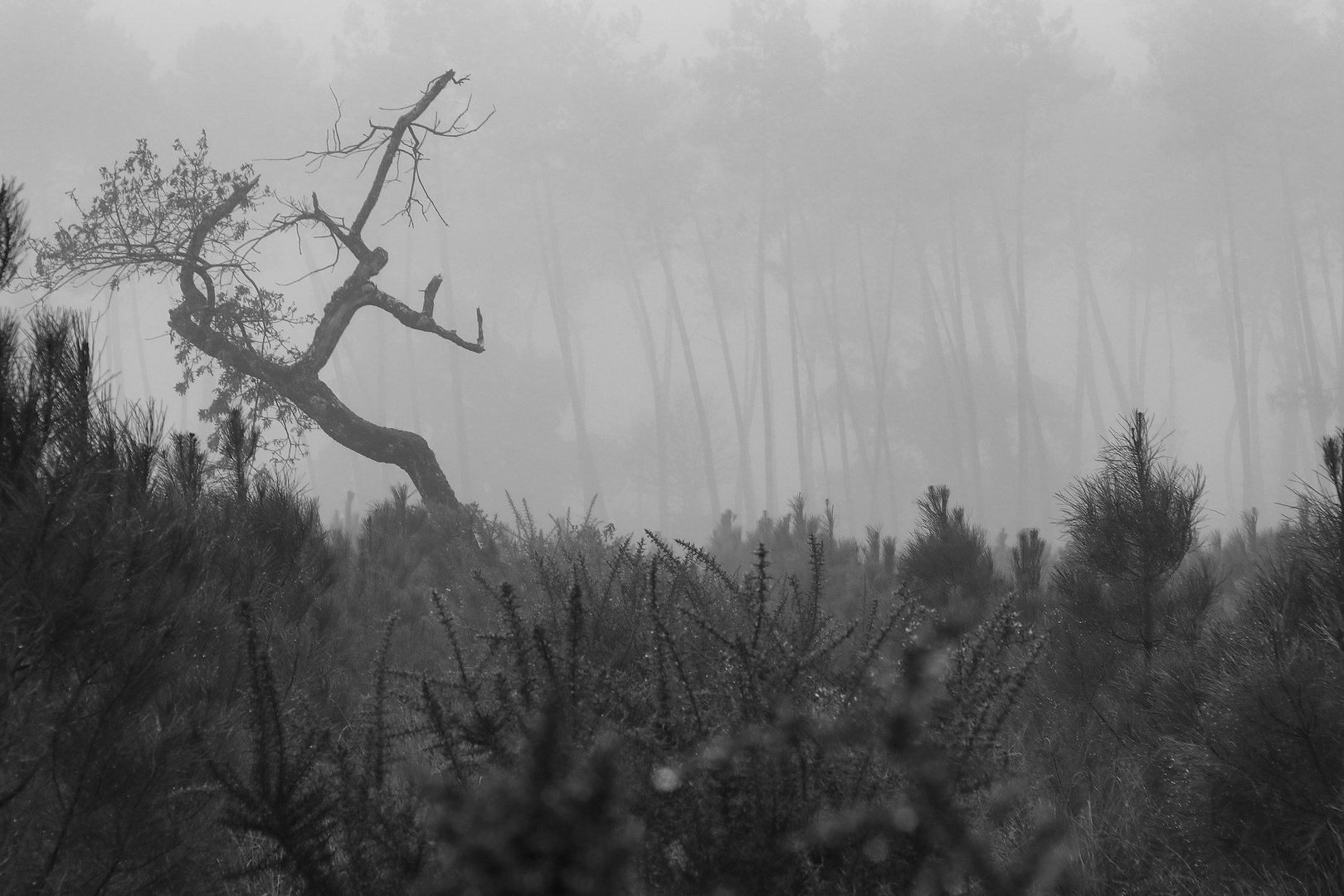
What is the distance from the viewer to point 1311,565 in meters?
2.48

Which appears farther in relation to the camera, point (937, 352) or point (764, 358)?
point (937, 352)

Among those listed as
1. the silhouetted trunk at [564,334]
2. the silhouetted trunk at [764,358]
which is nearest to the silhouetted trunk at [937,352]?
the silhouetted trunk at [764,358]

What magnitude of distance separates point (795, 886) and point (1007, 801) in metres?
0.76

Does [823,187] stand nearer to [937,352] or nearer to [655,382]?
[937,352]

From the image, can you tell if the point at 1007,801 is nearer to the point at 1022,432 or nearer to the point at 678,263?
the point at 1022,432

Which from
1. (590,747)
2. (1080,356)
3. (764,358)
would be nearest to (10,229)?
(590,747)

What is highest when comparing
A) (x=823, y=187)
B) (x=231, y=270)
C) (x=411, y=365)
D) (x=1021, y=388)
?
(x=823, y=187)

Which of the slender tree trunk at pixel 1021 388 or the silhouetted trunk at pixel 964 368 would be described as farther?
the silhouetted trunk at pixel 964 368

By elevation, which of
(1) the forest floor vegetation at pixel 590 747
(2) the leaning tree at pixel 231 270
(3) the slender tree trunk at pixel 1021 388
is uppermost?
(3) the slender tree trunk at pixel 1021 388

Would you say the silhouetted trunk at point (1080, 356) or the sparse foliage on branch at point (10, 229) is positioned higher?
the silhouetted trunk at point (1080, 356)

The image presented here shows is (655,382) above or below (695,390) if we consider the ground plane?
above

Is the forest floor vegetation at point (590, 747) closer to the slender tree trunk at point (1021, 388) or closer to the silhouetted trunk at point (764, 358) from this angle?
the slender tree trunk at point (1021, 388)

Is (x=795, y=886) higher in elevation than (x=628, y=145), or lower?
lower

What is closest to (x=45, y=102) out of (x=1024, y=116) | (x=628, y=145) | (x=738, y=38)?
(x=628, y=145)
